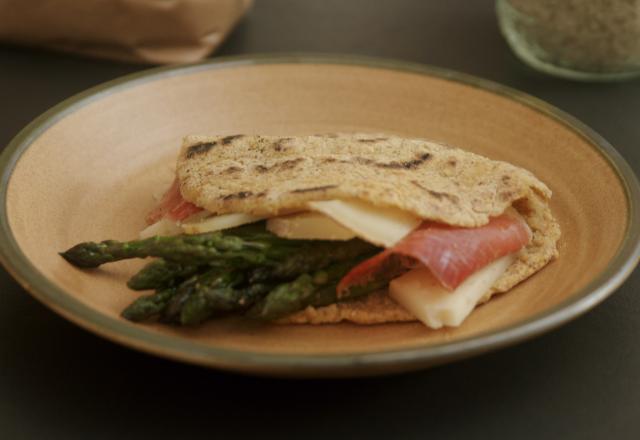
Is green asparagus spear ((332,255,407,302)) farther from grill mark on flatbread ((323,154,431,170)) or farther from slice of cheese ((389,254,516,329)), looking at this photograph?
grill mark on flatbread ((323,154,431,170))

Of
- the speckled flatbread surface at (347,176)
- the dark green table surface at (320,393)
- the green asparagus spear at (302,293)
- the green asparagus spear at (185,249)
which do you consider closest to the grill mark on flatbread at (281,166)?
the speckled flatbread surface at (347,176)

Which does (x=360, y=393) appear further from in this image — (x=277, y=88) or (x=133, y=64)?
(x=133, y=64)

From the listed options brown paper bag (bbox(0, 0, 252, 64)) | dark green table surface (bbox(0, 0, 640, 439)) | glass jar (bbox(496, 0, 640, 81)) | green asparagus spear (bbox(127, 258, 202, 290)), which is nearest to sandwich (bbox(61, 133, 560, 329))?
green asparagus spear (bbox(127, 258, 202, 290))

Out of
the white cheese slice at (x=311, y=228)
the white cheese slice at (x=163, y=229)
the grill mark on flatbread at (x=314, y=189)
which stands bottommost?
the white cheese slice at (x=163, y=229)

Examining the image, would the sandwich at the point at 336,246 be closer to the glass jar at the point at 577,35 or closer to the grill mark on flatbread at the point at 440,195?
the grill mark on flatbread at the point at 440,195

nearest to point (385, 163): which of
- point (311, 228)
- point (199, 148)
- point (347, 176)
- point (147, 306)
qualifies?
point (347, 176)

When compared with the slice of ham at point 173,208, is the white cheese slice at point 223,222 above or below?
above

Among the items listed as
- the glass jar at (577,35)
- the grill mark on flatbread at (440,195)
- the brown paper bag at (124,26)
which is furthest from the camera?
the brown paper bag at (124,26)
